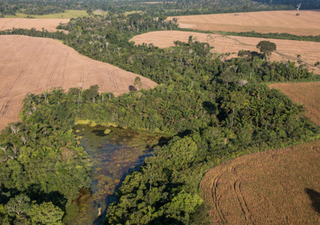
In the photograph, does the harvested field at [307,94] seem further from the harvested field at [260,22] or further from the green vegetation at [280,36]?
the harvested field at [260,22]

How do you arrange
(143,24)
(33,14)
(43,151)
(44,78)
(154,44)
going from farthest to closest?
1. (33,14)
2. (143,24)
3. (154,44)
4. (44,78)
5. (43,151)

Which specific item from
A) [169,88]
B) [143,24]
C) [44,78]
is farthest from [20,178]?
[143,24]

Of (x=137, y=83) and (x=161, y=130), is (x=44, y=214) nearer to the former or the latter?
(x=161, y=130)

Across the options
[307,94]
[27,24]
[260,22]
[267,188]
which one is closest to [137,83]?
[267,188]

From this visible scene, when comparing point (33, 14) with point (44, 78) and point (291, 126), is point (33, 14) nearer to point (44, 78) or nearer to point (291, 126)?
point (44, 78)

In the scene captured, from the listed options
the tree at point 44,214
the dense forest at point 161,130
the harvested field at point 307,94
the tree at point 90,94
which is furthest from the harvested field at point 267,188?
the tree at point 90,94
